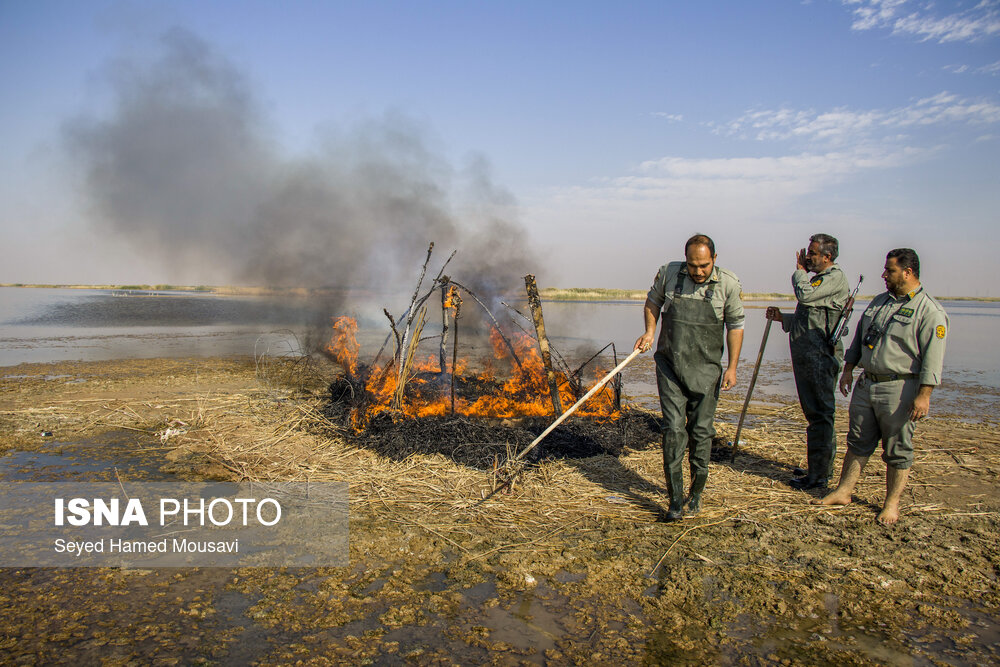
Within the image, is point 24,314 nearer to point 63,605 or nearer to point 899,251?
point 63,605

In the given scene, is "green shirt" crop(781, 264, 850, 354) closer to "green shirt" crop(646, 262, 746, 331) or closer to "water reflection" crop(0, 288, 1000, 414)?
"green shirt" crop(646, 262, 746, 331)

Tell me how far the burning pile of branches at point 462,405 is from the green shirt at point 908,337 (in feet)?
9.23

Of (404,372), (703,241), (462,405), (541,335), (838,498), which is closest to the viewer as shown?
(703,241)

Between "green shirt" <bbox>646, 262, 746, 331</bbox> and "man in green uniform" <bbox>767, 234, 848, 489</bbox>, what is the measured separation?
1.10 metres

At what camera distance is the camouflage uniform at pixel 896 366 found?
4469 millimetres

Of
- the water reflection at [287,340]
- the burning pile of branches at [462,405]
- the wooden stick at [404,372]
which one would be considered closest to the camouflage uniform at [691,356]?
the burning pile of branches at [462,405]

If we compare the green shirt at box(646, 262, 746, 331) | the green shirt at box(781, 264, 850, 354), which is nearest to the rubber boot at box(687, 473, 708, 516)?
the green shirt at box(646, 262, 746, 331)

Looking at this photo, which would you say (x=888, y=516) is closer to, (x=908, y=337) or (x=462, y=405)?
(x=908, y=337)

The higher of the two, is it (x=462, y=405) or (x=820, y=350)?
(x=820, y=350)

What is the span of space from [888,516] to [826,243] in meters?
2.62

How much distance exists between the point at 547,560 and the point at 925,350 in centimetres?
A: 352

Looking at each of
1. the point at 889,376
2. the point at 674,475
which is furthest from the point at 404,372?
the point at 889,376

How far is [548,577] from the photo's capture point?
376cm

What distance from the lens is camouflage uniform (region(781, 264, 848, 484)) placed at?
5488mm
